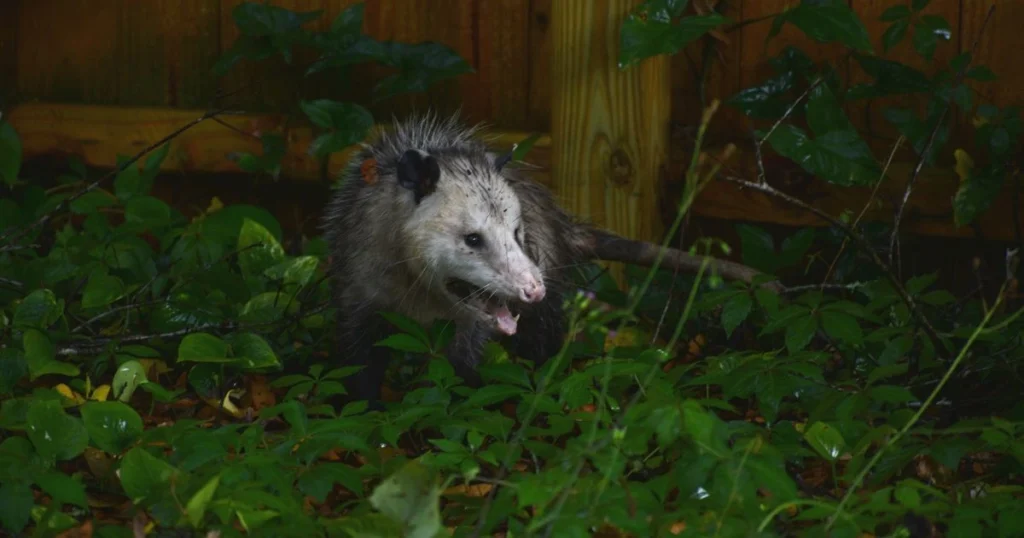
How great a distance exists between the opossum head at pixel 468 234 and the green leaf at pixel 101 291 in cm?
68

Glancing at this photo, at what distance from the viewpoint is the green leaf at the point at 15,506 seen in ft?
6.63

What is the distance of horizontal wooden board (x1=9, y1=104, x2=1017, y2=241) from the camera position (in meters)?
3.29

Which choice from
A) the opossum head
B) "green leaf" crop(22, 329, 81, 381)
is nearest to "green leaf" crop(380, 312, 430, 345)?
the opossum head

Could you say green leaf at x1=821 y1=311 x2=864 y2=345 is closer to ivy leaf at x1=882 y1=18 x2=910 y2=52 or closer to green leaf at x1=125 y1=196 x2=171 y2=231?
ivy leaf at x1=882 y1=18 x2=910 y2=52

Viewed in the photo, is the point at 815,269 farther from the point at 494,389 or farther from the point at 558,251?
the point at 494,389

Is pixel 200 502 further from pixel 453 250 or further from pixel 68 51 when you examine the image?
pixel 68 51

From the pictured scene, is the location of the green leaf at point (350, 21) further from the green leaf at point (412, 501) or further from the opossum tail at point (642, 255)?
the green leaf at point (412, 501)

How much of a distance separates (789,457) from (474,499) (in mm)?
545

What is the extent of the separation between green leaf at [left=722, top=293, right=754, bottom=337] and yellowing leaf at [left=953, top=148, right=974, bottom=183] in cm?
73

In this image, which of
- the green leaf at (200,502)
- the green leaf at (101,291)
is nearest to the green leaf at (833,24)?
the green leaf at (101,291)

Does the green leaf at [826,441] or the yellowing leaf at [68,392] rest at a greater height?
the green leaf at [826,441]

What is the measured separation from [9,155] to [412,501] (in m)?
2.64

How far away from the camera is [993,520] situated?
191cm

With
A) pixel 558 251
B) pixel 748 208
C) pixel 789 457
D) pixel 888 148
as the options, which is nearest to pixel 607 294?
pixel 558 251
